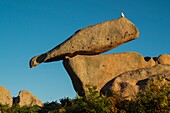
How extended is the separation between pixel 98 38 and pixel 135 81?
17.5 feet

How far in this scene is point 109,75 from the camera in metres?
20.0

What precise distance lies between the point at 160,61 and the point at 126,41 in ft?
8.85

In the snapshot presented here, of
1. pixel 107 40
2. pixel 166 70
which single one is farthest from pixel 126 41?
pixel 166 70

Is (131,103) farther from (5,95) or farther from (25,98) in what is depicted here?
(5,95)

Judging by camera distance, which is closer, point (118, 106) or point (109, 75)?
point (118, 106)

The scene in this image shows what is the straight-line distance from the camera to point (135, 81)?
1525 centimetres

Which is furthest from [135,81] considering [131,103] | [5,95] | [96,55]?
[5,95]

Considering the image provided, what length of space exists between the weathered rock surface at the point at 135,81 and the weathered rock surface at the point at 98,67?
326cm

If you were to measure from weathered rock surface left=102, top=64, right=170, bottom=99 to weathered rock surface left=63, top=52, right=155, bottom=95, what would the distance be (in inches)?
128

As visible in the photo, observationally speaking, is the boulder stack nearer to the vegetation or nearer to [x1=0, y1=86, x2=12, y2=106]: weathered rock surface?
[x1=0, y1=86, x2=12, y2=106]: weathered rock surface

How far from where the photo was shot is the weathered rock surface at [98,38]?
65.6 ft

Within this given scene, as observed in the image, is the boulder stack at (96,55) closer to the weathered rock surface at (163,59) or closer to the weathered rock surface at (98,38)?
the weathered rock surface at (98,38)

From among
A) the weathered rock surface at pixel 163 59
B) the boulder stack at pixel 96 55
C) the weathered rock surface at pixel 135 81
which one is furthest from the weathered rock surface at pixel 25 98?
the weathered rock surface at pixel 135 81

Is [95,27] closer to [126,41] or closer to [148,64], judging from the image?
[126,41]
